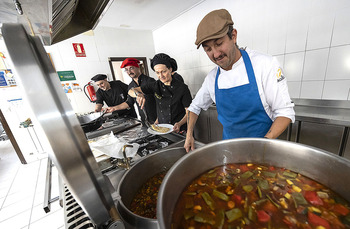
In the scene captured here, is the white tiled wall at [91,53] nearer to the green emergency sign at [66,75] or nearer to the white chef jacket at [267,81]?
the green emergency sign at [66,75]

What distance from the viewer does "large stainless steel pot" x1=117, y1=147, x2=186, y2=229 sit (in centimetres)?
67

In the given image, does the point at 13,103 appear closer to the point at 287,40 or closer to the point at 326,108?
the point at 287,40

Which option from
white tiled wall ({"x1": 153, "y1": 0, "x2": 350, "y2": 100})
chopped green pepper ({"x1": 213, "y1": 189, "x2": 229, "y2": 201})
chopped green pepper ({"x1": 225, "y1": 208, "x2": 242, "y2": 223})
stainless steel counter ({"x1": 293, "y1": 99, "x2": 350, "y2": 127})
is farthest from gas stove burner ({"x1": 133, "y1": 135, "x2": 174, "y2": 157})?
white tiled wall ({"x1": 153, "y1": 0, "x2": 350, "y2": 100})

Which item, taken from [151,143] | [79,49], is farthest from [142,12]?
[151,143]

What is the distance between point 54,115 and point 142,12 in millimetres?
3971

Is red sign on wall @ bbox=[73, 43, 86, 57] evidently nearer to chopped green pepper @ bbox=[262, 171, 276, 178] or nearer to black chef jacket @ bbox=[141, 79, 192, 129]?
black chef jacket @ bbox=[141, 79, 192, 129]

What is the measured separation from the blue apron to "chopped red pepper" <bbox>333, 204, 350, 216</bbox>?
0.77 meters

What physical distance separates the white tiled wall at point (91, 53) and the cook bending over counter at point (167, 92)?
244 centimetres

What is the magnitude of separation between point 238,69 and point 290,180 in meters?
0.90

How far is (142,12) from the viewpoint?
3.45 metres

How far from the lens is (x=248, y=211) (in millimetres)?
628

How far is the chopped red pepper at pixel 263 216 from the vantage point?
59 centimetres

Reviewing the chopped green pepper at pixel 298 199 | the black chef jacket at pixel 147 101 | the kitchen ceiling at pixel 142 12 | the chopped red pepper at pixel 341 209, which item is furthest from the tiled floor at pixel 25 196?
the kitchen ceiling at pixel 142 12

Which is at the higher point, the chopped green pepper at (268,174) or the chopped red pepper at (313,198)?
the chopped green pepper at (268,174)
